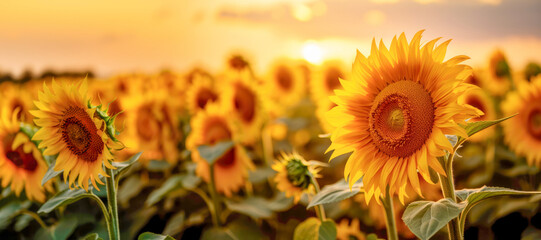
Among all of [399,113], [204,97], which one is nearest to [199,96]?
[204,97]

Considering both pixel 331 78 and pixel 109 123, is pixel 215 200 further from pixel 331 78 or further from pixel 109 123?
pixel 331 78

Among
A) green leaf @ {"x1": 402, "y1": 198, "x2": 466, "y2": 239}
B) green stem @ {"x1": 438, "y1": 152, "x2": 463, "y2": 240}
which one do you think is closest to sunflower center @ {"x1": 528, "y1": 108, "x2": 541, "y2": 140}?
green stem @ {"x1": 438, "y1": 152, "x2": 463, "y2": 240}

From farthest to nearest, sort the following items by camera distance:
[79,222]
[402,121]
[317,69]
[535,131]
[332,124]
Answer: [317,69] < [535,131] < [79,222] < [332,124] < [402,121]

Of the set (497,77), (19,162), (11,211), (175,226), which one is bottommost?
(175,226)

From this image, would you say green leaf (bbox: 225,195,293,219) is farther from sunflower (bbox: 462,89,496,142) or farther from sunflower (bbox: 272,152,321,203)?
sunflower (bbox: 462,89,496,142)

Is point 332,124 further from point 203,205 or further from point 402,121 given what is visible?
point 203,205

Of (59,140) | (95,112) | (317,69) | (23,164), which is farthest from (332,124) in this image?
(317,69)

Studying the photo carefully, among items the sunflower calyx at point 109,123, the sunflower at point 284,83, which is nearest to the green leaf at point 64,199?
the sunflower calyx at point 109,123
